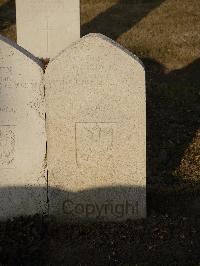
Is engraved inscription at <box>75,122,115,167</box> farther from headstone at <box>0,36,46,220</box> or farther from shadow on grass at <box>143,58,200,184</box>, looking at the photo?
shadow on grass at <box>143,58,200,184</box>

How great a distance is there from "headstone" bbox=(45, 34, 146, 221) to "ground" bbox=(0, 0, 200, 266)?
0.76 feet

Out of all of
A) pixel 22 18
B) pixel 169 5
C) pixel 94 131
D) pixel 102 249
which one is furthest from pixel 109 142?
pixel 169 5

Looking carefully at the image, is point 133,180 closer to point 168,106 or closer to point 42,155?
point 42,155

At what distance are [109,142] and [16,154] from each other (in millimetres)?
891

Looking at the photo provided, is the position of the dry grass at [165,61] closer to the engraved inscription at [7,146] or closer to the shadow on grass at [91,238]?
the shadow on grass at [91,238]

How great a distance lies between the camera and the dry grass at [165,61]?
6.92 metres

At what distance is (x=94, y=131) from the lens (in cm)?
515

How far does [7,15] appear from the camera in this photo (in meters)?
14.5

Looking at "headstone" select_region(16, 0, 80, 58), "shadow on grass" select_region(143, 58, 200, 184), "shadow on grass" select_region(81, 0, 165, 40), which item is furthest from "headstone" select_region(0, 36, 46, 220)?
"shadow on grass" select_region(81, 0, 165, 40)

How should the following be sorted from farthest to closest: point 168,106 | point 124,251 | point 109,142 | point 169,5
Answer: point 169,5 → point 168,106 → point 109,142 → point 124,251

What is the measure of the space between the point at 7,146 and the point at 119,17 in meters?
9.69

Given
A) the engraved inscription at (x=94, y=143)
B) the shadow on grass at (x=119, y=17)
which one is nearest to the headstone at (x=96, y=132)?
the engraved inscription at (x=94, y=143)

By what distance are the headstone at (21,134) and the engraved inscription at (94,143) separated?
1.12ft

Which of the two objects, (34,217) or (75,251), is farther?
(34,217)
